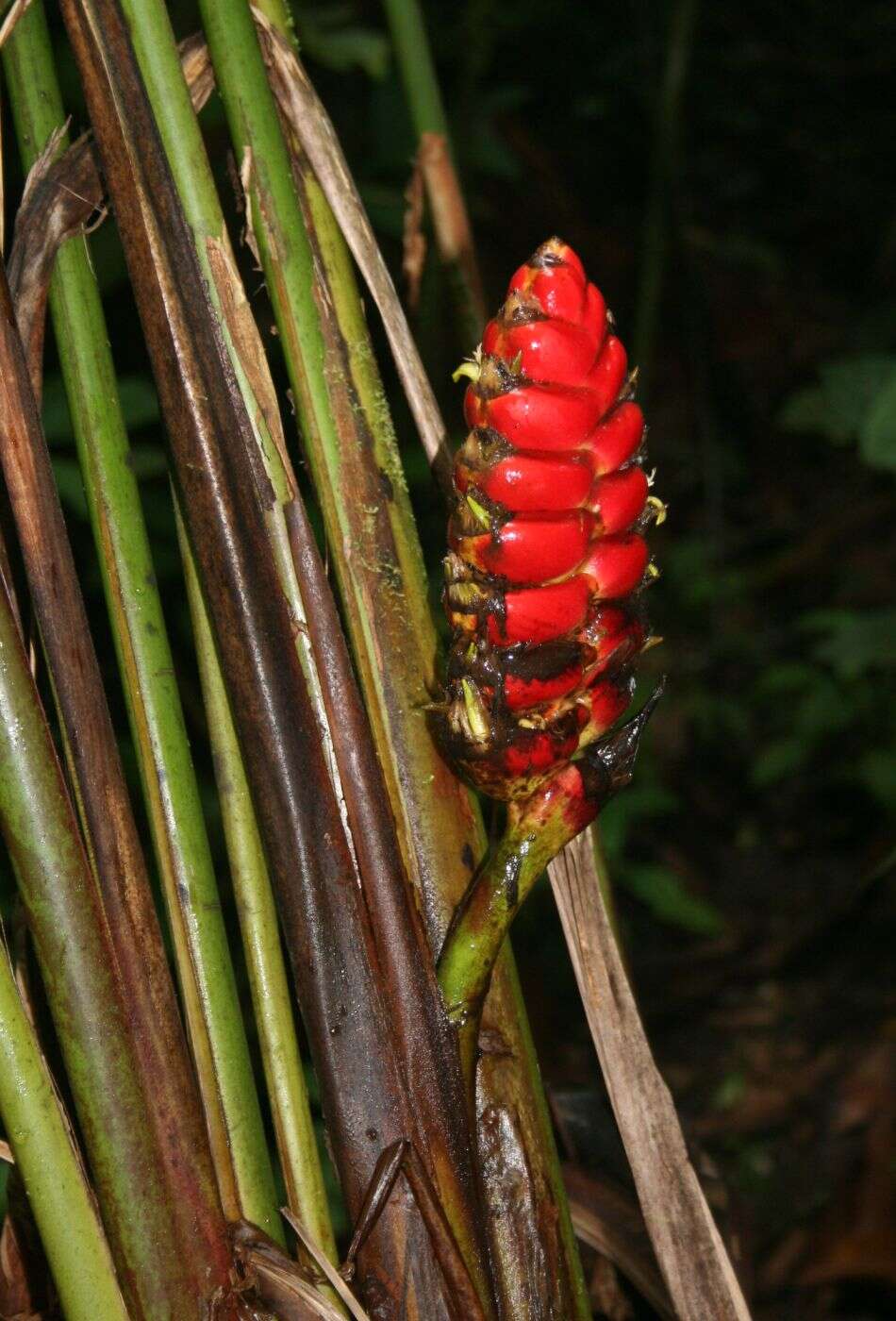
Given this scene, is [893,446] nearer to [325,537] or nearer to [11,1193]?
[325,537]

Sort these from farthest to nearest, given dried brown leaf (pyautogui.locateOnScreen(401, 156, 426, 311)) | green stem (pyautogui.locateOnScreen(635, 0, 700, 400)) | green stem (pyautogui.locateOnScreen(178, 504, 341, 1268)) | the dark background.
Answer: green stem (pyautogui.locateOnScreen(635, 0, 700, 400))
the dark background
dried brown leaf (pyautogui.locateOnScreen(401, 156, 426, 311))
green stem (pyautogui.locateOnScreen(178, 504, 341, 1268))

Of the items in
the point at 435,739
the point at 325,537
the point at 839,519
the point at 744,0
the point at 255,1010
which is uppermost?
the point at 744,0

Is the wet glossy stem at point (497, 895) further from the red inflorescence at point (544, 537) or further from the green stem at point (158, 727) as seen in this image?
the green stem at point (158, 727)

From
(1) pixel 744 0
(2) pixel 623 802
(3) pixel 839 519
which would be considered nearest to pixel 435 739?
(2) pixel 623 802

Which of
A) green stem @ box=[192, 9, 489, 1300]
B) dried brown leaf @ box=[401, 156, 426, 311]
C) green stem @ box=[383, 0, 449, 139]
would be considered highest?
green stem @ box=[383, 0, 449, 139]

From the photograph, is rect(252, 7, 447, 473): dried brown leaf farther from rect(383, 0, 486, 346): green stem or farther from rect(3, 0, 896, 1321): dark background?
rect(383, 0, 486, 346): green stem

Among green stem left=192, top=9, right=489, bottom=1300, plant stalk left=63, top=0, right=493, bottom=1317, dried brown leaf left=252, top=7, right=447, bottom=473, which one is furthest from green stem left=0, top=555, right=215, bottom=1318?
dried brown leaf left=252, top=7, right=447, bottom=473

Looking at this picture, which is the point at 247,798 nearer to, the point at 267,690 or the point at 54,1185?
the point at 267,690
